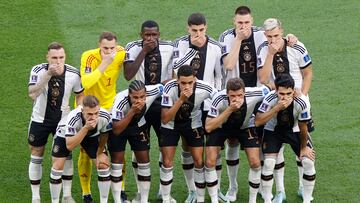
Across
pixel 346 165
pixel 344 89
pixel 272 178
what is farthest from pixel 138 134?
pixel 344 89

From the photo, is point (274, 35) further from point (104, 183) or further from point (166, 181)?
point (104, 183)

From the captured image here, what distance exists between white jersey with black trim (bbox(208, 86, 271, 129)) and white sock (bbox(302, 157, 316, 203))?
0.79 metres

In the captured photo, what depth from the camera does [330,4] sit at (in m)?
19.4

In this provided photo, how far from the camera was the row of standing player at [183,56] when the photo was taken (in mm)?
12930

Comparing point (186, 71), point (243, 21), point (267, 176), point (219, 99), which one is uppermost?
point (243, 21)

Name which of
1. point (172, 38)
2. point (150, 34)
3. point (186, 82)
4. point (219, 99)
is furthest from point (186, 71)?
point (172, 38)

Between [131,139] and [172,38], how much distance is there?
558 centimetres

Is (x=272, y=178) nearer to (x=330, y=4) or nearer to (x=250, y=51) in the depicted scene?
(x=250, y=51)

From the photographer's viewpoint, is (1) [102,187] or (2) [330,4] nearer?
(1) [102,187]

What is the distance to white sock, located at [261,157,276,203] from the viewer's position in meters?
12.6

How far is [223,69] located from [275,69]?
2.15 ft

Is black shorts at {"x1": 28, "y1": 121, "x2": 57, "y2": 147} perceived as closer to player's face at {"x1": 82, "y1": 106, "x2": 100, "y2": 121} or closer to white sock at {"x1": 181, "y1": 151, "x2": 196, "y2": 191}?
player's face at {"x1": 82, "y1": 106, "x2": 100, "y2": 121}

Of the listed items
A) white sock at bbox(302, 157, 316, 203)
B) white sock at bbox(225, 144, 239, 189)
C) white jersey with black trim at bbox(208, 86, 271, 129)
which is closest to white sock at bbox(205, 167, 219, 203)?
white sock at bbox(225, 144, 239, 189)

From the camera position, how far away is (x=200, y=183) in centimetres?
1284
